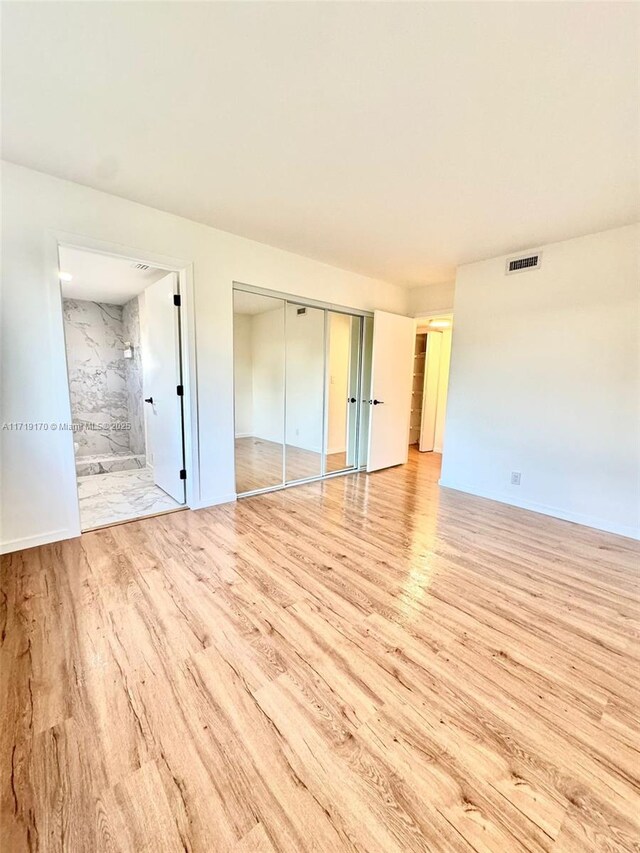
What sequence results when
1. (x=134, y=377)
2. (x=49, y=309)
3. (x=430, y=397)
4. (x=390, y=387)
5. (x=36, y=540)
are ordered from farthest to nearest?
(x=430, y=397) → (x=134, y=377) → (x=390, y=387) → (x=36, y=540) → (x=49, y=309)

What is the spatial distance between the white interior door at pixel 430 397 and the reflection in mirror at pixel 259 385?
279cm

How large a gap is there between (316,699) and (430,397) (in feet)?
18.6

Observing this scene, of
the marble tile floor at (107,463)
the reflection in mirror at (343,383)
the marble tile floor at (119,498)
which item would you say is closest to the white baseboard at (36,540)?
the marble tile floor at (119,498)

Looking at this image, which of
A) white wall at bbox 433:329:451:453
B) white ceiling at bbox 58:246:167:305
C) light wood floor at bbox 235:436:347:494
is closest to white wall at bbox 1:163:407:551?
white ceiling at bbox 58:246:167:305

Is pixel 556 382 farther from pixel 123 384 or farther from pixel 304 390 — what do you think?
pixel 123 384

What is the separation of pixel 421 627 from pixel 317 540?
1.09 metres

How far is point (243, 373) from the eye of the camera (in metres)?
5.36

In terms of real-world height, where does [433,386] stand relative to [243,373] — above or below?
below

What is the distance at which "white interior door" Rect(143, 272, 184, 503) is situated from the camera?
3137 mm

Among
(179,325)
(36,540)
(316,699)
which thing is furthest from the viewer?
(179,325)

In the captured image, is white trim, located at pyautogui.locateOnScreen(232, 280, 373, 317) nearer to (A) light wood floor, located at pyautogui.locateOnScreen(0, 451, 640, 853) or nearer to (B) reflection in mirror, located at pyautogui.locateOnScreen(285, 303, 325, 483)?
(B) reflection in mirror, located at pyautogui.locateOnScreen(285, 303, 325, 483)

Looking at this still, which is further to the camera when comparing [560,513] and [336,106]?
[560,513]

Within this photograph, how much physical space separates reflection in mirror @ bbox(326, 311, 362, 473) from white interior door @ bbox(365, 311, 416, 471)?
0.34m

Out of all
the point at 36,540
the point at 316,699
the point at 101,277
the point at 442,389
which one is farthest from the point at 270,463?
the point at 442,389
